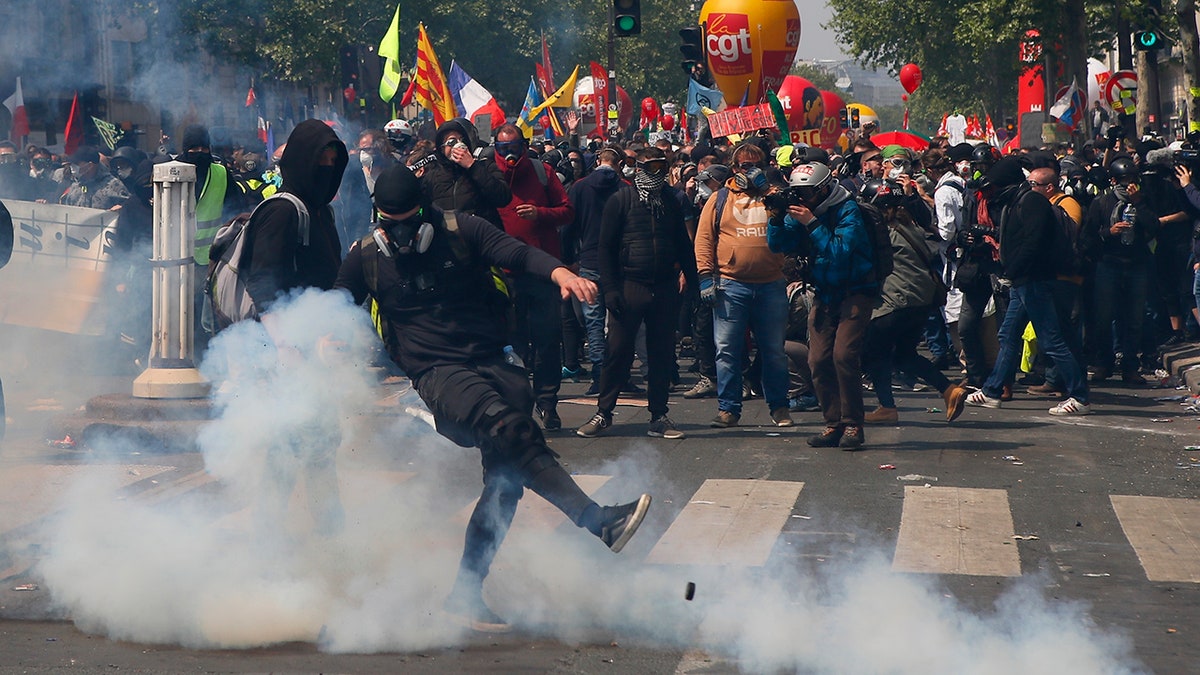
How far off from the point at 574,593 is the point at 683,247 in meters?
4.67

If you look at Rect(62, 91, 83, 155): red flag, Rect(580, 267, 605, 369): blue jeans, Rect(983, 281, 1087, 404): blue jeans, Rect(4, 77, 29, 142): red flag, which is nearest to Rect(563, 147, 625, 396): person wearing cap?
Rect(580, 267, 605, 369): blue jeans

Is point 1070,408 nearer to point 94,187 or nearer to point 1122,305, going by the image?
point 1122,305

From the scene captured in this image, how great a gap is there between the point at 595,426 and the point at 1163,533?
12.7 ft

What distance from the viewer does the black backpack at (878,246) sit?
29.5ft

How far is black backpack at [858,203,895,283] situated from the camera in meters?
9.00

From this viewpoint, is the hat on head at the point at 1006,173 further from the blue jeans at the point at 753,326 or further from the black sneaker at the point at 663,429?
the black sneaker at the point at 663,429

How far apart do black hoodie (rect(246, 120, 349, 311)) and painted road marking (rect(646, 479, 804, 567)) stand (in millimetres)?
1860

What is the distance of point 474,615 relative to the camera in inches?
200

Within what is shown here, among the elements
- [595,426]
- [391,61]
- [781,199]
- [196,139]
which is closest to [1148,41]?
[391,61]

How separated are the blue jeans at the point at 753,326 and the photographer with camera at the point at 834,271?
2.41 feet

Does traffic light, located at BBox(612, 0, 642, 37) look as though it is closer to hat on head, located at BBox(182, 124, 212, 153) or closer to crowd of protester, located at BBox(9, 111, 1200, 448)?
crowd of protester, located at BBox(9, 111, 1200, 448)

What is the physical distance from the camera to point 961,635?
482 cm

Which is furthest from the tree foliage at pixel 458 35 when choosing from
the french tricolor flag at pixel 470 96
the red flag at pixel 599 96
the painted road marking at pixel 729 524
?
the painted road marking at pixel 729 524

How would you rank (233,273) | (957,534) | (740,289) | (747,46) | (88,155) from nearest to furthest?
(233,273)
(957,534)
(740,289)
(88,155)
(747,46)
